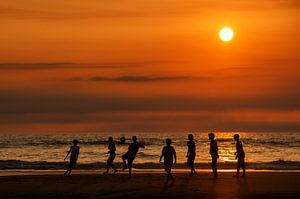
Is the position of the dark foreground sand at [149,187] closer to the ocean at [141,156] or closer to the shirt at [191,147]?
the shirt at [191,147]

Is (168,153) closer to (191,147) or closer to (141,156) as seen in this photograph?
(191,147)

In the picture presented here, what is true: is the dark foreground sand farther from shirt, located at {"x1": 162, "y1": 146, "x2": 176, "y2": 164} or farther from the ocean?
the ocean

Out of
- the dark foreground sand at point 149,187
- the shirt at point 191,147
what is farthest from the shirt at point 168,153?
the shirt at point 191,147

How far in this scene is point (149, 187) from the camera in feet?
74.9

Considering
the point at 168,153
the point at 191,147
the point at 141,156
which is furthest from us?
the point at 141,156

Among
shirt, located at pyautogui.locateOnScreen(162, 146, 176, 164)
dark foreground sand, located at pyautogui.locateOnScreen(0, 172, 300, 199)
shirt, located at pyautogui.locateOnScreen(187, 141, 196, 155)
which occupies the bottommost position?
dark foreground sand, located at pyautogui.locateOnScreen(0, 172, 300, 199)

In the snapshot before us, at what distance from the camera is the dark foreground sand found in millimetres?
20562

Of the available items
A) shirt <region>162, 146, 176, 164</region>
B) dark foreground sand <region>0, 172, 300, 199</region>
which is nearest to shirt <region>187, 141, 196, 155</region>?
dark foreground sand <region>0, 172, 300, 199</region>

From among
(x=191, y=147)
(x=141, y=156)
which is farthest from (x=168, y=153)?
(x=141, y=156)

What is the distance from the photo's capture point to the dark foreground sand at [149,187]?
→ 67.5ft

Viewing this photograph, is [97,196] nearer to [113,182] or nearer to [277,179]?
[113,182]

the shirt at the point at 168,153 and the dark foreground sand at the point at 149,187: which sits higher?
the shirt at the point at 168,153

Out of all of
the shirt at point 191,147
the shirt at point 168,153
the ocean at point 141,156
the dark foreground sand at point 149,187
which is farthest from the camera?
the ocean at point 141,156

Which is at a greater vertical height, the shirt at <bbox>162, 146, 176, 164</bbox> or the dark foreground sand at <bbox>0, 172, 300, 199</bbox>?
the shirt at <bbox>162, 146, 176, 164</bbox>
